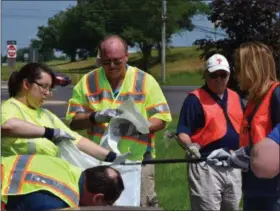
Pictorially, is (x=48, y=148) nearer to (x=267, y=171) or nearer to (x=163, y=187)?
(x=267, y=171)

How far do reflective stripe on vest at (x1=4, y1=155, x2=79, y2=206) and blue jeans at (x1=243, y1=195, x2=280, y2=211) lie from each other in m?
1.09

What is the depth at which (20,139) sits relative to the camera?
4.21 metres

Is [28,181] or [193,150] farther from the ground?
[28,181]

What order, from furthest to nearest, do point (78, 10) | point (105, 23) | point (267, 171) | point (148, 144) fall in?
point (78, 10)
point (105, 23)
point (148, 144)
point (267, 171)

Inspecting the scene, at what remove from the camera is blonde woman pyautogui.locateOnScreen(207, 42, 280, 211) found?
4004 millimetres

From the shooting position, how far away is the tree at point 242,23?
13.9 m

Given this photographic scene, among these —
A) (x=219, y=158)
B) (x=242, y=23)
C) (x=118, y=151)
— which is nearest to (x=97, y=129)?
(x=118, y=151)

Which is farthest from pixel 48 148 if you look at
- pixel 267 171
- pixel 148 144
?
pixel 267 171

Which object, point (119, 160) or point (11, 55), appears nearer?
point (119, 160)

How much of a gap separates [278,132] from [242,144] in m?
1.10

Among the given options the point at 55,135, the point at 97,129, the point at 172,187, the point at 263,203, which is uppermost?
the point at 55,135

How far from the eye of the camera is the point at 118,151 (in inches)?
195

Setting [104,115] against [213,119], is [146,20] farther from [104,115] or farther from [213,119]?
[104,115]

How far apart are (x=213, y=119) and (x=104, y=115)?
76cm
